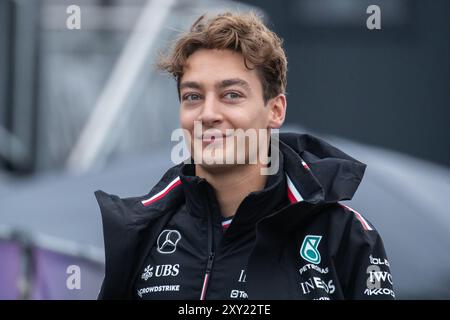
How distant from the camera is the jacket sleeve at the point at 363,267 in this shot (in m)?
2.32

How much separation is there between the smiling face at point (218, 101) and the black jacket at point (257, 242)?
13 centimetres

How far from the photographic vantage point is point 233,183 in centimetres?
248

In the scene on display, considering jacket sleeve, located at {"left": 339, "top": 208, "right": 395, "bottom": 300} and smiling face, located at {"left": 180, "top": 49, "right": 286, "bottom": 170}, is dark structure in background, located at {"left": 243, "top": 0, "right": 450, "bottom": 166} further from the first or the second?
jacket sleeve, located at {"left": 339, "top": 208, "right": 395, "bottom": 300}

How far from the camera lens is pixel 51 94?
9.18 meters

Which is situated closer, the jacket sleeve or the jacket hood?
the jacket sleeve

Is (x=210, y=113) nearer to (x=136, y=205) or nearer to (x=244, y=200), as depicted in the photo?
(x=244, y=200)

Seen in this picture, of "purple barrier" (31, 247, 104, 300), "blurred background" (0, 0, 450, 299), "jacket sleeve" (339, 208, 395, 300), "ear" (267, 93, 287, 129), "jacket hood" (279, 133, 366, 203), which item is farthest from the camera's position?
"blurred background" (0, 0, 450, 299)

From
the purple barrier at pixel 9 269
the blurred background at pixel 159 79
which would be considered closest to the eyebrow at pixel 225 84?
the purple barrier at pixel 9 269

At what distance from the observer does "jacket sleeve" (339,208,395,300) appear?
2.32m

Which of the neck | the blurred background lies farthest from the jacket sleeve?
the blurred background

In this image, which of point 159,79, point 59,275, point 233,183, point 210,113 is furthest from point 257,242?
point 159,79

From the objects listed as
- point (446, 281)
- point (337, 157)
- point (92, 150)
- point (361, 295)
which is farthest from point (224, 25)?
point (92, 150)

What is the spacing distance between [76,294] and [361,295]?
203 centimetres
